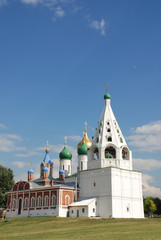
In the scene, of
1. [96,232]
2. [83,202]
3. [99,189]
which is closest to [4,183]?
[83,202]

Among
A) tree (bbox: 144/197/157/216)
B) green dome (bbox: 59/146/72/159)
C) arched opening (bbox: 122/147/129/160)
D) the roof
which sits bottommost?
tree (bbox: 144/197/157/216)

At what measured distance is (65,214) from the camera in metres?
35.7

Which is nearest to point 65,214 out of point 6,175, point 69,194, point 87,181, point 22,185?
point 69,194

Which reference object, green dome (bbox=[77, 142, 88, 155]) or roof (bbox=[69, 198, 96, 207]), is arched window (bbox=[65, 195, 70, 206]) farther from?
green dome (bbox=[77, 142, 88, 155])

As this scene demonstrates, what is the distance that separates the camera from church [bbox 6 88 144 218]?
114 ft

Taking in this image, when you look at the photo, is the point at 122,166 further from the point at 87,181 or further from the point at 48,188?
the point at 48,188

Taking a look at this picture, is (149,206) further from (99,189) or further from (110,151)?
(99,189)

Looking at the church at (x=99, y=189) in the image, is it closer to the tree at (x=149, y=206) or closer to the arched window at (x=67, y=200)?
the arched window at (x=67, y=200)

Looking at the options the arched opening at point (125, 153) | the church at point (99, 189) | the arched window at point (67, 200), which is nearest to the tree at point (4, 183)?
the church at point (99, 189)

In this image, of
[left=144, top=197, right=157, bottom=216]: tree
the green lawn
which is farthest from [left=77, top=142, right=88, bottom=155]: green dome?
[left=144, top=197, right=157, bottom=216]: tree

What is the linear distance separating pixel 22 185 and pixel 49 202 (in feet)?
19.7

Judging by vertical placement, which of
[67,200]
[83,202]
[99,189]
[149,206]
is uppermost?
[99,189]

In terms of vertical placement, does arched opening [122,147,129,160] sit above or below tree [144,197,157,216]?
above

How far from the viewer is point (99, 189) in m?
35.9
